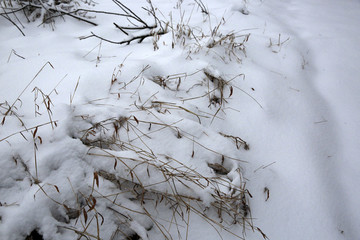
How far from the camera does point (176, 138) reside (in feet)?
3.43

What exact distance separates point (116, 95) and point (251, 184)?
861 millimetres

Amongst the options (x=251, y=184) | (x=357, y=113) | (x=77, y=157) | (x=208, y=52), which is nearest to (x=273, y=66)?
(x=208, y=52)

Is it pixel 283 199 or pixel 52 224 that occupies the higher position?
pixel 52 224

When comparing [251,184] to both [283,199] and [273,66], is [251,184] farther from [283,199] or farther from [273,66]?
[273,66]

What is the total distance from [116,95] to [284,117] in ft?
3.44

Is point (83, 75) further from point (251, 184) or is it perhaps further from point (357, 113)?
point (357, 113)

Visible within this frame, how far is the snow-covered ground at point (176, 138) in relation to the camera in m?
0.77

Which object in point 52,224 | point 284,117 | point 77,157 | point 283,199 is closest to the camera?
point 52,224

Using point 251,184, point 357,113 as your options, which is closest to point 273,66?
point 357,113

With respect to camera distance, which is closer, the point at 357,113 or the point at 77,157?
the point at 77,157

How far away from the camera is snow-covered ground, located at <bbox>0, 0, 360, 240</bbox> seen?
77cm

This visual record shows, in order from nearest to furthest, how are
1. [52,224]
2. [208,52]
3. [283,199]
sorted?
[52,224]
[283,199]
[208,52]

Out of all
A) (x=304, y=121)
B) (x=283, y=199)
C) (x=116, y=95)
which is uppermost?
(x=116, y=95)

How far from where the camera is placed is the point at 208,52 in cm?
163
